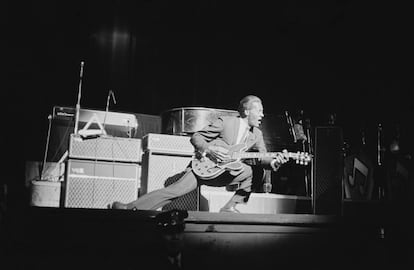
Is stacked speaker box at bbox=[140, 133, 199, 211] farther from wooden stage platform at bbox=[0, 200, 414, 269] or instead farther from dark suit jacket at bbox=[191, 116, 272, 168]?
wooden stage platform at bbox=[0, 200, 414, 269]

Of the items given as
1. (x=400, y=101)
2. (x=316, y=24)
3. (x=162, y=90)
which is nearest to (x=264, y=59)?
(x=316, y=24)

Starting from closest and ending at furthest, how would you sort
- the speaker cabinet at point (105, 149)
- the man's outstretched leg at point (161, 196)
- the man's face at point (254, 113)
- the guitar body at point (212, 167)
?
the man's outstretched leg at point (161, 196), the guitar body at point (212, 167), the man's face at point (254, 113), the speaker cabinet at point (105, 149)

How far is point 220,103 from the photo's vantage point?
23.0 feet

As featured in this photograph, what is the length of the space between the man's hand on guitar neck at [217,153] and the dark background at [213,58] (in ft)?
8.76

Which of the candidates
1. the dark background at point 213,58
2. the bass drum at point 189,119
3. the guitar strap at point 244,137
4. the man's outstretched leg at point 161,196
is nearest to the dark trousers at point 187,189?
the man's outstretched leg at point 161,196

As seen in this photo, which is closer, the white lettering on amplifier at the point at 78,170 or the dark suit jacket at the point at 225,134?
the dark suit jacket at the point at 225,134

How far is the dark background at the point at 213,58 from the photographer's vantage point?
20.7 feet

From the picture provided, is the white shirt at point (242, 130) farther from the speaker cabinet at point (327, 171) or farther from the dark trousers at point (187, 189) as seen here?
the speaker cabinet at point (327, 171)

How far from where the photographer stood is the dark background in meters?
6.32

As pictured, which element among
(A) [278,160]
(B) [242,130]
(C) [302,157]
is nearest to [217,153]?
(B) [242,130]

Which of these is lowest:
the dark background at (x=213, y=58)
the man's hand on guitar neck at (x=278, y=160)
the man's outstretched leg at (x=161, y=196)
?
the man's outstretched leg at (x=161, y=196)

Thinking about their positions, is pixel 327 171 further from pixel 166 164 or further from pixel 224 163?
pixel 166 164

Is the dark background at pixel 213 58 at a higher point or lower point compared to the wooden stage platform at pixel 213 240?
higher

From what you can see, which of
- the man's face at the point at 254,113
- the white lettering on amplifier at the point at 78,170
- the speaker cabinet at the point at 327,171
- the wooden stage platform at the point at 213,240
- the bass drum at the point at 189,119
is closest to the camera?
the wooden stage platform at the point at 213,240
